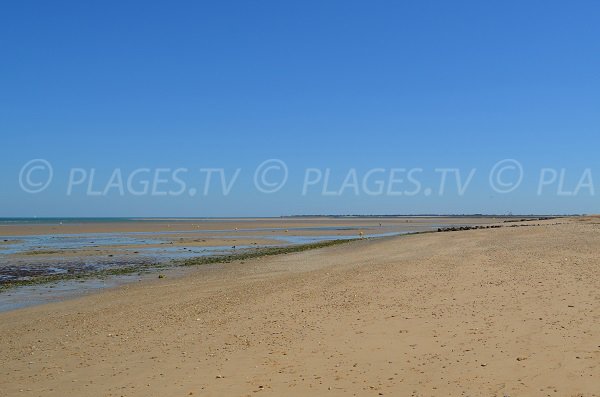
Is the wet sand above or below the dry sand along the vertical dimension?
below

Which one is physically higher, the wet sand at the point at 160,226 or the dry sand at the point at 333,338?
the dry sand at the point at 333,338

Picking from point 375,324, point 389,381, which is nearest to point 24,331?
Answer: point 375,324

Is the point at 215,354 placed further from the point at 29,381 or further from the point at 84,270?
the point at 84,270

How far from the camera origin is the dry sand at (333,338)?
7.41 m

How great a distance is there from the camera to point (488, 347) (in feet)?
27.5

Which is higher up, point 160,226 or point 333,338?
point 333,338

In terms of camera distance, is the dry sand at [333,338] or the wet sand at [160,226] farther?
the wet sand at [160,226]

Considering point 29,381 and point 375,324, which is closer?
point 29,381

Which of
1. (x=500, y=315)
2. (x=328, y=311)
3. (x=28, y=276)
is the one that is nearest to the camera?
(x=500, y=315)

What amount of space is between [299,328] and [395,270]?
24.6ft

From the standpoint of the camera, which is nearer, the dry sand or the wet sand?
the dry sand

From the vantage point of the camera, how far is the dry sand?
24.3 ft

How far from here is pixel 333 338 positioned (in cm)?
963

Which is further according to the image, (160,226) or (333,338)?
(160,226)
